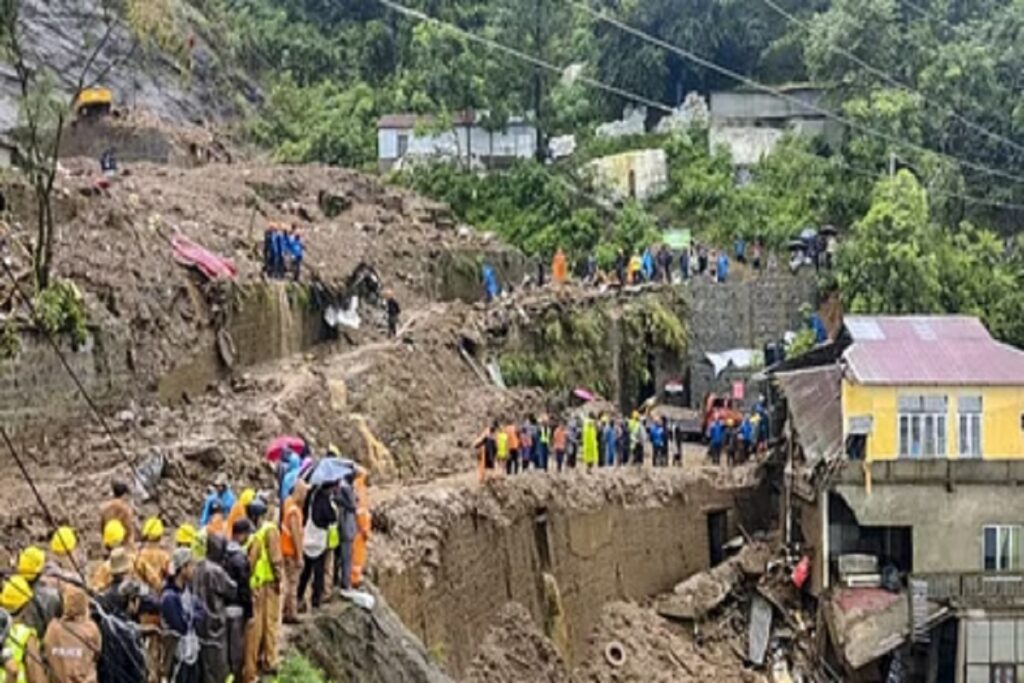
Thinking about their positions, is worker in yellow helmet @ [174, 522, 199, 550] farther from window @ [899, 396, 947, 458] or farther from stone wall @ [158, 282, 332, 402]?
window @ [899, 396, 947, 458]

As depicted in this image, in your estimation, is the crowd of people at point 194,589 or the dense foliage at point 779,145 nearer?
the crowd of people at point 194,589

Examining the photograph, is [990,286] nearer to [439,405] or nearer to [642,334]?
[642,334]

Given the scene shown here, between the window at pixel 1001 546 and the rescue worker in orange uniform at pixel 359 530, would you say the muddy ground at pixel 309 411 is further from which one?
the window at pixel 1001 546

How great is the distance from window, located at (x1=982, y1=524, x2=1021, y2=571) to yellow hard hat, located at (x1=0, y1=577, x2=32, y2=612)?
2297 cm

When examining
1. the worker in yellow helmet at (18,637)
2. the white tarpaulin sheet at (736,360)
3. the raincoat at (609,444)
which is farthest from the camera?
the white tarpaulin sheet at (736,360)

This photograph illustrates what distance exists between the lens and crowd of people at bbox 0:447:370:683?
11.1 m

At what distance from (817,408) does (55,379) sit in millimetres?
16413

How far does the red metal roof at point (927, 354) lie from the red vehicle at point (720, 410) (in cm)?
388

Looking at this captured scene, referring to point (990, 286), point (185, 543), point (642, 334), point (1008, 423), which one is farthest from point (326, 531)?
point (990, 286)

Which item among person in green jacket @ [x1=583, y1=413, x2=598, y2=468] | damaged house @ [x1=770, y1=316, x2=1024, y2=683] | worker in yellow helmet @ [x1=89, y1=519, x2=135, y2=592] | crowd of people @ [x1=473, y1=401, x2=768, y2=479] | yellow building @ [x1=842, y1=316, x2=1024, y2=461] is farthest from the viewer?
yellow building @ [x1=842, y1=316, x2=1024, y2=461]

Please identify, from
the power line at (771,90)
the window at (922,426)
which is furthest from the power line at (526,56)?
the window at (922,426)

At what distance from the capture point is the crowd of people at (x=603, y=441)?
26.2 metres

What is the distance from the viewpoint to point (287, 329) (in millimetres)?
29156

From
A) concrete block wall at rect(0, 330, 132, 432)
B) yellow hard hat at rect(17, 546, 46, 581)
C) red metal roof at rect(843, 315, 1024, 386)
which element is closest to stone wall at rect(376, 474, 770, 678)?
red metal roof at rect(843, 315, 1024, 386)
